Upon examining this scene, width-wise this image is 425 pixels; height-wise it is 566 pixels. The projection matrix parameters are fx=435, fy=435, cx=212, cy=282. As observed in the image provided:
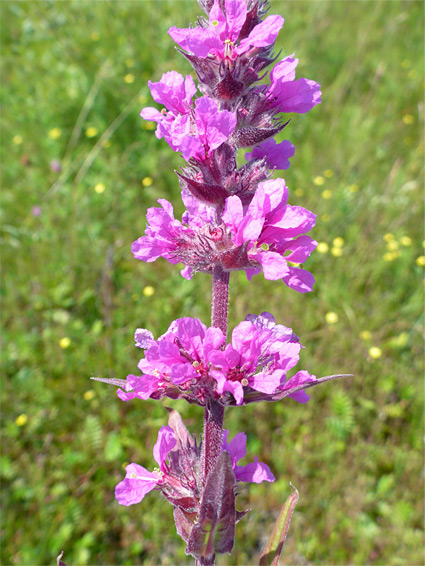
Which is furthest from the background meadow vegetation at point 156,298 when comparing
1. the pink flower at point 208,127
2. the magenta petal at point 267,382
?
the pink flower at point 208,127

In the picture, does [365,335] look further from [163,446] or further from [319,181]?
[163,446]

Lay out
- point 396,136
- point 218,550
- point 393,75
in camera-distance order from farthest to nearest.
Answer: point 393,75, point 396,136, point 218,550

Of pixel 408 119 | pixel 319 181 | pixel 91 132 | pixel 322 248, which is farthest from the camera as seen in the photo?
pixel 408 119

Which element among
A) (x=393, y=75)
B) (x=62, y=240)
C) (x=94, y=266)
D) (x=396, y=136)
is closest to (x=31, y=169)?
(x=62, y=240)

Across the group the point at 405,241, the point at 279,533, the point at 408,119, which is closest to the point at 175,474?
the point at 279,533

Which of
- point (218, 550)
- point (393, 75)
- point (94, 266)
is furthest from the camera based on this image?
point (393, 75)

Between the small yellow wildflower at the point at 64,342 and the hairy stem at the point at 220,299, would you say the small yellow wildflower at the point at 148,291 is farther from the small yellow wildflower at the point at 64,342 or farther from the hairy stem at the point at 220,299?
the hairy stem at the point at 220,299

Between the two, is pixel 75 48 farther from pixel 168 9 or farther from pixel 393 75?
pixel 393 75
